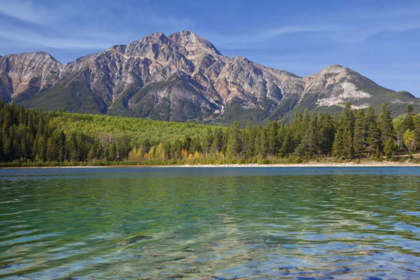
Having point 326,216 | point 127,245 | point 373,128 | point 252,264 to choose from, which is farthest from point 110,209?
point 373,128

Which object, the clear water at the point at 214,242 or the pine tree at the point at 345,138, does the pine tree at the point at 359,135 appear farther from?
the clear water at the point at 214,242

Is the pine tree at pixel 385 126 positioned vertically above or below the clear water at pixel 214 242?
above

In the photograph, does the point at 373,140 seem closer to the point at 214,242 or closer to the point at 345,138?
the point at 345,138

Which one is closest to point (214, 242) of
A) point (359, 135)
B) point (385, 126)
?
point (359, 135)

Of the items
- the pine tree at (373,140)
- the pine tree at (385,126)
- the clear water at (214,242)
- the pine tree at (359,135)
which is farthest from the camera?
the pine tree at (385,126)

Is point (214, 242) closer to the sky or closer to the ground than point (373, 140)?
closer to the ground

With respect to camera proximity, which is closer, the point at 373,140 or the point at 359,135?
the point at 373,140

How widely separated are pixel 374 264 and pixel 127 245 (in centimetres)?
1036

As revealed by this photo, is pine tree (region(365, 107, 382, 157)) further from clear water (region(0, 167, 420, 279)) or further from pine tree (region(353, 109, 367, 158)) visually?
clear water (region(0, 167, 420, 279))

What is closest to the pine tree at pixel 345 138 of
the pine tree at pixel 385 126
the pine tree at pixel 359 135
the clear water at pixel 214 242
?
the pine tree at pixel 359 135

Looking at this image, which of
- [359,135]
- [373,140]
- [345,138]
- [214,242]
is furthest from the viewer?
[359,135]

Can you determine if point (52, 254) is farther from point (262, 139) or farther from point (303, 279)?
point (262, 139)

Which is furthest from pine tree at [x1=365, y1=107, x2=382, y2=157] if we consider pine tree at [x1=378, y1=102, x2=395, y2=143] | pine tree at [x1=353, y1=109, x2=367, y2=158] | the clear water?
the clear water

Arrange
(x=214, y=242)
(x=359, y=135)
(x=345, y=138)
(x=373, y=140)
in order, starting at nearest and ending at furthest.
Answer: (x=214, y=242) < (x=373, y=140) < (x=345, y=138) < (x=359, y=135)
